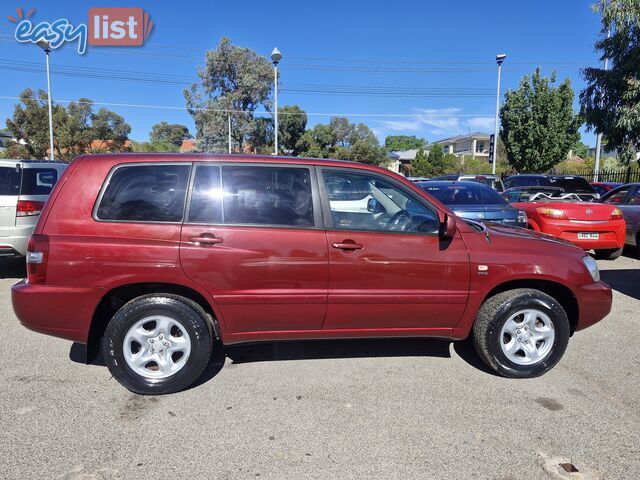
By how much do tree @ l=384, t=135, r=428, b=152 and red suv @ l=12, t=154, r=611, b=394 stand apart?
407 ft

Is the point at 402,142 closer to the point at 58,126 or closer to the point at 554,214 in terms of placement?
the point at 58,126

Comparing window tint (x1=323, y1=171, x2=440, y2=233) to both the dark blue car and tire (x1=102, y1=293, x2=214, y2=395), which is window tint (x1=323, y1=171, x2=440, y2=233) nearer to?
tire (x1=102, y1=293, x2=214, y2=395)

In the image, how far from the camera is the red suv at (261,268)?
11.0 feet

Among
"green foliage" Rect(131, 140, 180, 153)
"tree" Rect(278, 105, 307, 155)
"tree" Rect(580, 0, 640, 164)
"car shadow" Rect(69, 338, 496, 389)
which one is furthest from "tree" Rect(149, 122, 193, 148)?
"car shadow" Rect(69, 338, 496, 389)

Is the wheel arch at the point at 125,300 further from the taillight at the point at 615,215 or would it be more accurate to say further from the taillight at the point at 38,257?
the taillight at the point at 615,215

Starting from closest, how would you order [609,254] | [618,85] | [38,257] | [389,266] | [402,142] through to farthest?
[38,257] → [389,266] → [609,254] → [618,85] → [402,142]

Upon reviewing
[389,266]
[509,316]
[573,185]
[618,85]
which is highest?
[618,85]

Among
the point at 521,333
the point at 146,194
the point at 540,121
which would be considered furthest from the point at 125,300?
the point at 540,121

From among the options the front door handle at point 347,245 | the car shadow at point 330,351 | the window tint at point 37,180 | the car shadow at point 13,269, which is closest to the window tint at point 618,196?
the car shadow at point 330,351

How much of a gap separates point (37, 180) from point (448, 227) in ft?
20.2

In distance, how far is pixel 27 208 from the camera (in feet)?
21.9

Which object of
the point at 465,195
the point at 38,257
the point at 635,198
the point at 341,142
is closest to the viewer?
the point at 38,257

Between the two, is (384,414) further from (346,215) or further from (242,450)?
(346,215)

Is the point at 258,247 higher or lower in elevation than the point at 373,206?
lower
